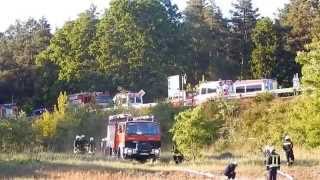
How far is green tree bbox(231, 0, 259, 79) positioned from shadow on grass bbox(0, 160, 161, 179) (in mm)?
48426

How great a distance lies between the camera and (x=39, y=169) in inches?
1016

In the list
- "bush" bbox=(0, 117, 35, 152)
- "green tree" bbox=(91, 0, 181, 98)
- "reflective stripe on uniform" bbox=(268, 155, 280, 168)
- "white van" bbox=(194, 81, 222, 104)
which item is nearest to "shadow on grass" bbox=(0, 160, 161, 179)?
"reflective stripe on uniform" bbox=(268, 155, 280, 168)

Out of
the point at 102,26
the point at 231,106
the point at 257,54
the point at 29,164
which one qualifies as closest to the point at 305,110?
the point at 29,164

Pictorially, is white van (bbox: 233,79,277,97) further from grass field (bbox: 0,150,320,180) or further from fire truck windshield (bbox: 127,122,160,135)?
grass field (bbox: 0,150,320,180)

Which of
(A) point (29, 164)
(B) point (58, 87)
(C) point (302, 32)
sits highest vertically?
(C) point (302, 32)

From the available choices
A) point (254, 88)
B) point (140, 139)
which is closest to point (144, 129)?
point (140, 139)

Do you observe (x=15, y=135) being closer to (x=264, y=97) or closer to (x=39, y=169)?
(x=264, y=97)

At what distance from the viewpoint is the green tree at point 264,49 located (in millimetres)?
67625

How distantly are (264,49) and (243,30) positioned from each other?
1195 centimetres

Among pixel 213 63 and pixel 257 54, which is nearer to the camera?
pixel 257 54

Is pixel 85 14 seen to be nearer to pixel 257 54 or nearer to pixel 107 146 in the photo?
pixel 257 54

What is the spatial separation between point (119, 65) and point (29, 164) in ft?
144

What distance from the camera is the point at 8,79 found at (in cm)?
7838

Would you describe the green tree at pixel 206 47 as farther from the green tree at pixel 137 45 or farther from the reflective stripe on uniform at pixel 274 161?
the reflective stripe on uniform at pixel 274 161
